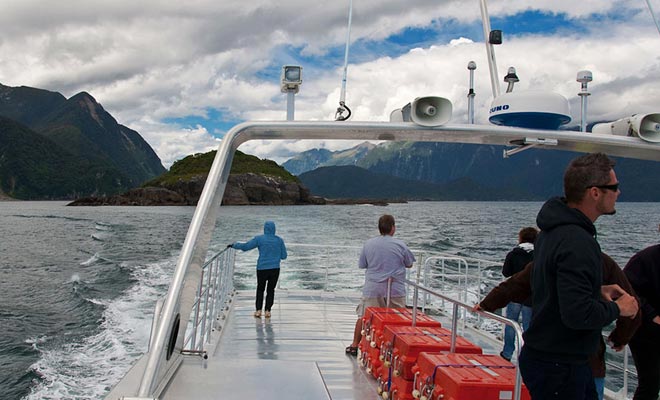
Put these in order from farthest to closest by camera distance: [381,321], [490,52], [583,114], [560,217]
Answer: [381,321] → [490,52] → [583,114] → [560,217]

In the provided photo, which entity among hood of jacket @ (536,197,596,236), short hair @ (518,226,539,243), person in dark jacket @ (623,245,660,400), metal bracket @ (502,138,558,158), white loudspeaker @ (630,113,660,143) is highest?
white loudspeaker @ (630,113,660,143)

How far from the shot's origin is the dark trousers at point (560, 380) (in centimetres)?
215

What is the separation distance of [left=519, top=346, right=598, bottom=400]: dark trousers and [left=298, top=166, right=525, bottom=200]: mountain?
162757 millimetres

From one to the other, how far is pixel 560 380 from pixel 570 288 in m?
0.39

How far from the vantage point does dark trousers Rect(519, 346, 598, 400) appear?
215 cm

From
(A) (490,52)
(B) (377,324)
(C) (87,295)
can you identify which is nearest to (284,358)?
(B) (377,324)

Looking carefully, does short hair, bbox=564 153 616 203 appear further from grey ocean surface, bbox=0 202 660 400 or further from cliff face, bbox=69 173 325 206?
cliff face, bbox=69 173 325 206

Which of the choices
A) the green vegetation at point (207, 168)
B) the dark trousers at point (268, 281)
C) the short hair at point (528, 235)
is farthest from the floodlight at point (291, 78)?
the green vegetation at point (207, 168)

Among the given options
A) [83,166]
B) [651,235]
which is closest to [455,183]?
[83,166]

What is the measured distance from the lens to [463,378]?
9.82ft

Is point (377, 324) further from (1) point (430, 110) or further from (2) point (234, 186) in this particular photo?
(2) point (234, 186)

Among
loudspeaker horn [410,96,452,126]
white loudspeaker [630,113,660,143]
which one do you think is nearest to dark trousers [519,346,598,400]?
loudspeaker horn [410,96,452,126]

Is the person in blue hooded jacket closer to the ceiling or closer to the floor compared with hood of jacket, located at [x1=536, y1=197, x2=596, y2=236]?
closer to the floor

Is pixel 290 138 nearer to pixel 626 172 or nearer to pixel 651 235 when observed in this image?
pixel 651 235
